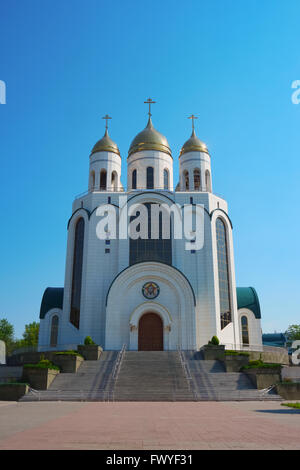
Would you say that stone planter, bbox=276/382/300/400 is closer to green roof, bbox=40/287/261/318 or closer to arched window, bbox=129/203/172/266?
arched window, bbox=129/203/172/266

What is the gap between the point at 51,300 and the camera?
35.1 metres

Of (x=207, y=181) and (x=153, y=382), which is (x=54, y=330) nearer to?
(x=153, y=382)

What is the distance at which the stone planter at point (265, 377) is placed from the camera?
1917 centimetres

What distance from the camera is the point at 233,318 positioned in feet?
102

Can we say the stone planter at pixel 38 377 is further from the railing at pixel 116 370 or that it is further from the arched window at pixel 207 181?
the arched window at pixel 207 181

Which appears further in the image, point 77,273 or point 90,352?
point 77,273

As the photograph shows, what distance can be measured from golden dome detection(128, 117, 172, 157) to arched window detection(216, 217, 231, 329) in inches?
348

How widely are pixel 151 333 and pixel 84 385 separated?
10213 millimetres

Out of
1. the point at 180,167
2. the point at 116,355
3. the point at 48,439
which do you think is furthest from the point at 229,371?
the point at 180,167

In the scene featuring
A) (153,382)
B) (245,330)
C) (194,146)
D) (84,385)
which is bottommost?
(84,385)

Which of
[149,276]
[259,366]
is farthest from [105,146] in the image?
[259,366]

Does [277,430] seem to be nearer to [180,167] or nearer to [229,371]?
[229,371]

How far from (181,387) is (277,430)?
1167cm

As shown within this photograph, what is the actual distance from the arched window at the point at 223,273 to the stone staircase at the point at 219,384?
766cm
